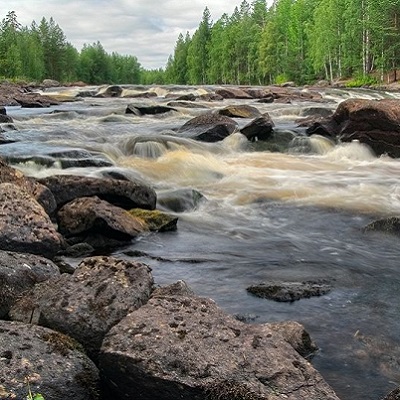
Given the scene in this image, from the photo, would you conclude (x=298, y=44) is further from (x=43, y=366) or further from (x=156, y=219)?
(x=43, y=366)

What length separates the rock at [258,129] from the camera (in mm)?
16547

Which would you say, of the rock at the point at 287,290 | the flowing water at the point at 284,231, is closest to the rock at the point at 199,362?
the flowing water at the point at 284,231

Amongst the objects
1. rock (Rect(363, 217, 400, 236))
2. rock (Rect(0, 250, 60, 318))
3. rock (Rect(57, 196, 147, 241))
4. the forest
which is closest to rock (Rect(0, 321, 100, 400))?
rock (Rect(0, 250, 60, 318))

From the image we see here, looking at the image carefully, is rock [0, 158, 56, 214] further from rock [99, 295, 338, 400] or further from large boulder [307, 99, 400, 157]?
large boulder [307, 99, 400, 157]

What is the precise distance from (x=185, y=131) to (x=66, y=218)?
32.1 feet

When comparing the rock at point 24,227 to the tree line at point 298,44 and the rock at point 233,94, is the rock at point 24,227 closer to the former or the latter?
the rock at point 233,94

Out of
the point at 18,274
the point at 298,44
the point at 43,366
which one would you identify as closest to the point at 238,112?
the point at 18,274

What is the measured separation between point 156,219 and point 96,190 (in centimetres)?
107

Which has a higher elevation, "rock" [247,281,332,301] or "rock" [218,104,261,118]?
"rock" [218,104,261,118]

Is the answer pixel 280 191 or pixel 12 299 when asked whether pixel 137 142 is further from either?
pixel 12 299

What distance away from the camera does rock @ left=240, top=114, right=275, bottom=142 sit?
1655 cm

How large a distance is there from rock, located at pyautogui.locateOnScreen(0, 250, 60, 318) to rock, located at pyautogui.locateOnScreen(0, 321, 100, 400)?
0.85 meters

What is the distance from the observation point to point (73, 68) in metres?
115

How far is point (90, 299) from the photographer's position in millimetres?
4332
